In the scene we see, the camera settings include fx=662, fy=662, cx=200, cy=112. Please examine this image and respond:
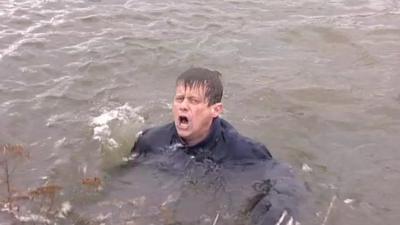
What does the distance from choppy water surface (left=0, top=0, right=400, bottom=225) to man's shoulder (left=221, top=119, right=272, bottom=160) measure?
0.64m

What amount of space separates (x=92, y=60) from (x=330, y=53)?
336 centimetres

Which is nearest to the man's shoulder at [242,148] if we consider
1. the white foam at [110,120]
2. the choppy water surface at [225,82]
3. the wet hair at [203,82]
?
the wet hair at [203,82]

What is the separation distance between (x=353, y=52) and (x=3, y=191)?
18.7 ft

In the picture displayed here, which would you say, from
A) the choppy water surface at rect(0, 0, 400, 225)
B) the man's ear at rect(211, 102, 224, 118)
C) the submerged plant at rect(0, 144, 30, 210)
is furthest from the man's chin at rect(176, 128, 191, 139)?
the submerged plant at rect(0, 144, 30, 210)

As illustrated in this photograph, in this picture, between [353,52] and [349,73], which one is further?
[353,52]

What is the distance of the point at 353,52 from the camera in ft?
31.2

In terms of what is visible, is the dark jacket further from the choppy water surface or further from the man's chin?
the choppy water surface

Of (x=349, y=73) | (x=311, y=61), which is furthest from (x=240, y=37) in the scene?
(x=349, y=73)

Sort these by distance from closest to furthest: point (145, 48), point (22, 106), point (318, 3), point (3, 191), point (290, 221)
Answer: point (290, 221) → point (3, 191) → point (22, 106) → point (145, 48) → point (318, 3)

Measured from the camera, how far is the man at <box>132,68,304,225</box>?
5.51m

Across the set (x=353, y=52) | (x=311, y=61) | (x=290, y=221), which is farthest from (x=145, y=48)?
(x=290, y=221)

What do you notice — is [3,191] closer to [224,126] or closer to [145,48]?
[224,126]

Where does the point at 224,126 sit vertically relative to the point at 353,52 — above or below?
above

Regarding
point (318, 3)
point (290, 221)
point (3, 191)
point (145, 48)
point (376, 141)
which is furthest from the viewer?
point (318, 3)
